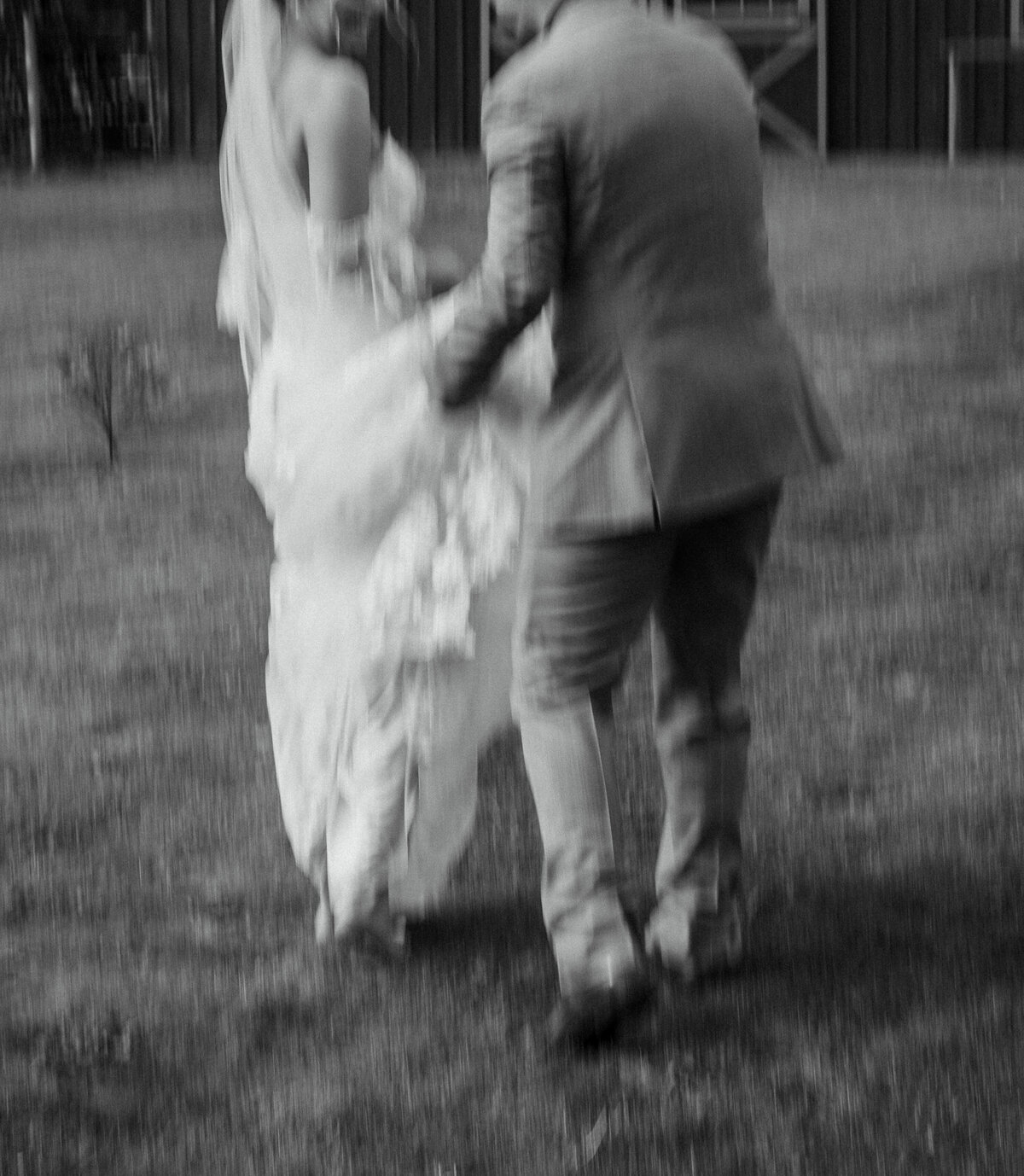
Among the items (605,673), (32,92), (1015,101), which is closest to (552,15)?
(605,673)

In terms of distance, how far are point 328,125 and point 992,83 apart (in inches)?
Answer: 625

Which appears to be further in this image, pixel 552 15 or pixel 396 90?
pixel 396 90

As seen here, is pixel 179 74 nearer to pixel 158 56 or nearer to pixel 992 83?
pixel 158 56

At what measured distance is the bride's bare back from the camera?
165 inches

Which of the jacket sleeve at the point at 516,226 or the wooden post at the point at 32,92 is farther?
the wooden post at the point at 32,92

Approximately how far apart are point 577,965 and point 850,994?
0.62m

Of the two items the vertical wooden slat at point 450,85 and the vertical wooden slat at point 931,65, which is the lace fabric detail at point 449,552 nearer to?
the vertical wooden slat at point 450,85

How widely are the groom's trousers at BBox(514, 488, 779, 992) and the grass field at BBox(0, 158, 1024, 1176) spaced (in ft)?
0.93

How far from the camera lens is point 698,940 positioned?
429cm

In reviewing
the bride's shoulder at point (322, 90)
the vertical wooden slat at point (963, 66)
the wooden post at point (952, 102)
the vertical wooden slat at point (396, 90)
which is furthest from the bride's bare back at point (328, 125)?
the vertical wooden slat at point (963, 66)

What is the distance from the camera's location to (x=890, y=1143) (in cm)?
366

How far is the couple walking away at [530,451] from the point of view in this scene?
3730 millimetres

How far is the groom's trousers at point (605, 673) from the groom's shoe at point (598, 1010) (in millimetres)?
19

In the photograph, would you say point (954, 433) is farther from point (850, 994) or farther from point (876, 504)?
point (850, 994)
